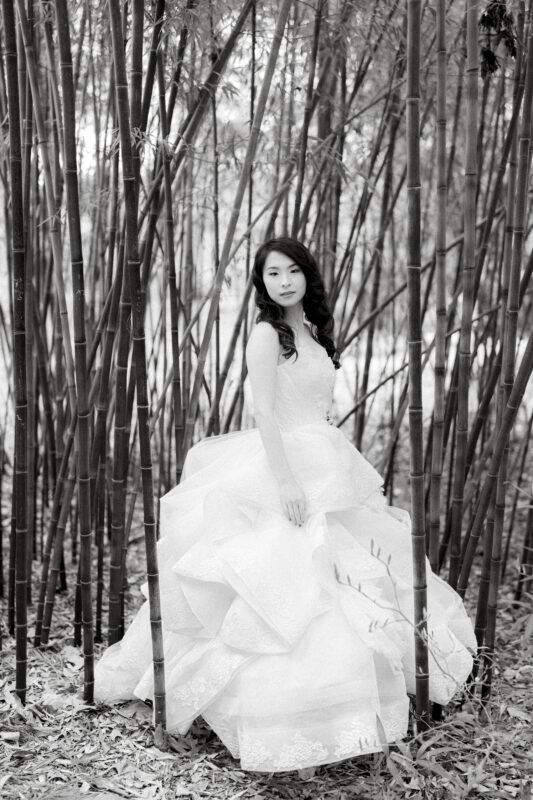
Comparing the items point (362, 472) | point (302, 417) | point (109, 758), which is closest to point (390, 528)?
point (362, 472)

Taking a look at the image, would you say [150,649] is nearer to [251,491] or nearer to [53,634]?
[251,491]

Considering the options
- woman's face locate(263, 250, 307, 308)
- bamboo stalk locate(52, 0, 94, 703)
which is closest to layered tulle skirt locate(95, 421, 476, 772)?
bamboo stalk locate(52, 0, 94, 703)

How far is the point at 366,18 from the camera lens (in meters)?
2.22

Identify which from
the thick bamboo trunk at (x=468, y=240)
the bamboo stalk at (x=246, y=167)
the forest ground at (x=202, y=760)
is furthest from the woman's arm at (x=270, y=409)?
the forest ground at (x=202, y=760)

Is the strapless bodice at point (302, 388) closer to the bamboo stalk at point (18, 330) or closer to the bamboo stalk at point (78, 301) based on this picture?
the bamboo stalk at point (78, 301)

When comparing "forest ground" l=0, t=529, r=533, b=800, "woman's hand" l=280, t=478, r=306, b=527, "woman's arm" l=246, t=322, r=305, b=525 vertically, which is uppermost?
"woman's arm" l=246, t=322, r=305, b=525

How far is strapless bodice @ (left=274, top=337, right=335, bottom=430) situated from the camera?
1.65m

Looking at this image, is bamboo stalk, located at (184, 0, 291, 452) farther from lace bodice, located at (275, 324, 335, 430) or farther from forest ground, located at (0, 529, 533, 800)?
forest ground, located at (0, 529, 533, 800)

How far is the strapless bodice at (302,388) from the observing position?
165 centimetres

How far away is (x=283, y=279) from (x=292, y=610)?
0.67m

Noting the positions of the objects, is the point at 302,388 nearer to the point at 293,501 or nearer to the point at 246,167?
the point at 293,501

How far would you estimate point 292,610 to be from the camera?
140 cm

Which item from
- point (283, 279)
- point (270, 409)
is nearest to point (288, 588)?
point (270, 409)

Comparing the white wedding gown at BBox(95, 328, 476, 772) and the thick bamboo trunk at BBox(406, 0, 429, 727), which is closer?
the thick bamboo trunk at BBox(406, 0, 429, 727)
